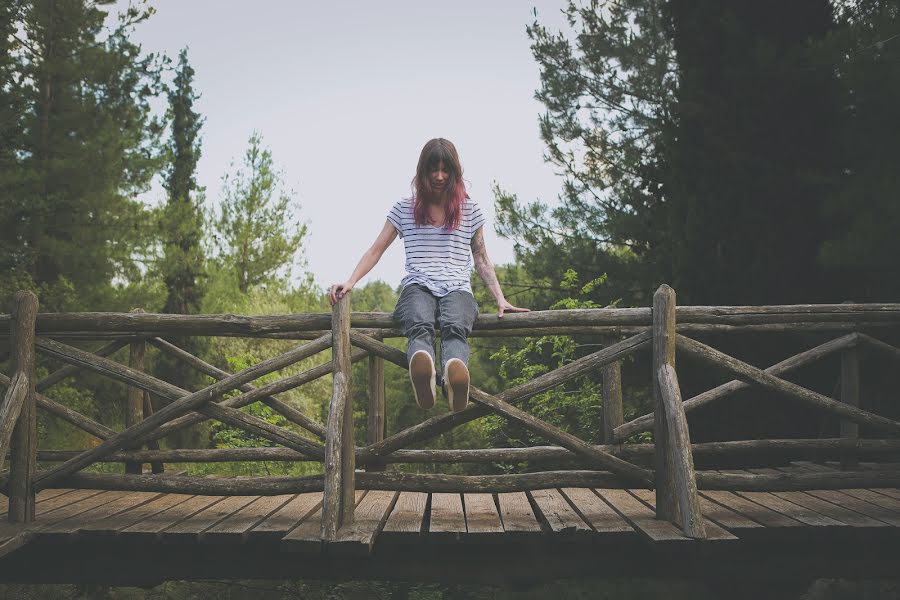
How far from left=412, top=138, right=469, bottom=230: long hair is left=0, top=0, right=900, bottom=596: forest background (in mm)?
3893

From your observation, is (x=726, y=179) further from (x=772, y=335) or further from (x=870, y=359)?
(x=870, y=359)

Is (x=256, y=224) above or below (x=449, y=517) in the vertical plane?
above

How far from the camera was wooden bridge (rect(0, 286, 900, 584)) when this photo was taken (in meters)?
3.69

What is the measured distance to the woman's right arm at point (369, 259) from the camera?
3.88m

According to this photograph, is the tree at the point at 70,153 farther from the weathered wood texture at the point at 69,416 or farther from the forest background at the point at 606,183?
the weathered wood texture at the point at 69,416

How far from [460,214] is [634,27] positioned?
32.6 feet

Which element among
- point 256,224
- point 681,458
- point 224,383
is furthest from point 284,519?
point 256,224

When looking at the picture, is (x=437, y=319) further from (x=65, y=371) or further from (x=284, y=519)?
(x=65, y=371)

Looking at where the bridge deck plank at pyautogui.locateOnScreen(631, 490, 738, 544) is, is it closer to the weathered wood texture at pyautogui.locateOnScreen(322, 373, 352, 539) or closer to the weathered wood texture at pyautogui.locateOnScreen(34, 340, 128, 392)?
the weathered wood texture at pyautogui.locateOnScreen(322, 373, 352, 539)

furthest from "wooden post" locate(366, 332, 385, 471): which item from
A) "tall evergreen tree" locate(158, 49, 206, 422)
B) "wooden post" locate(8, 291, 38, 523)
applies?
"tall evergreen tree" locate(158, 49, 206, 422)

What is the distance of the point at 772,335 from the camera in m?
7.68

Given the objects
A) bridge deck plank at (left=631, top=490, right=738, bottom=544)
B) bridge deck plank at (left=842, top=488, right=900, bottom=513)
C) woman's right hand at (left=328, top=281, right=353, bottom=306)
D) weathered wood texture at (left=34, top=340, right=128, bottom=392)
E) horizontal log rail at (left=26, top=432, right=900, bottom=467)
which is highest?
woman's right hand at (left=328, top=281, right=353, bottom=306)

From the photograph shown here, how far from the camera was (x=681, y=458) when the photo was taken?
369cm

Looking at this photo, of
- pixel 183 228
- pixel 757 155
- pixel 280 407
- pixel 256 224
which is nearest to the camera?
pixel 280 407
